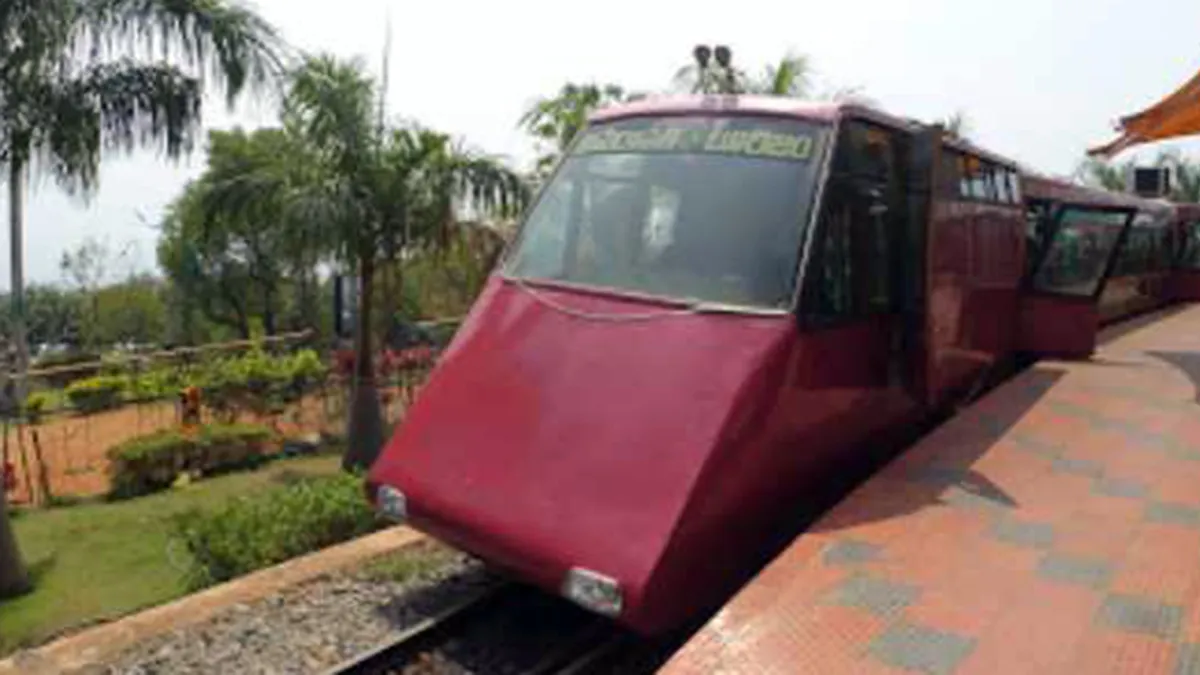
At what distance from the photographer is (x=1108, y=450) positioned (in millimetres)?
6148

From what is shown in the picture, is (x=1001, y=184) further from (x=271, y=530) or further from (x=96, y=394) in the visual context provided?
(x=96, y=394)

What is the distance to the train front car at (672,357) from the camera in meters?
4.43

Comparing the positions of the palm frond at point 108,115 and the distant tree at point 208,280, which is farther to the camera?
the distant tree at point 208,280

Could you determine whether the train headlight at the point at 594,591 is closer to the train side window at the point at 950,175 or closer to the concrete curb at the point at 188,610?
the concrete curb at the point at 188,610

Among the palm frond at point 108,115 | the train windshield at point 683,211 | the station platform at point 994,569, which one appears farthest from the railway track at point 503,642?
the palm frond at point 108,115

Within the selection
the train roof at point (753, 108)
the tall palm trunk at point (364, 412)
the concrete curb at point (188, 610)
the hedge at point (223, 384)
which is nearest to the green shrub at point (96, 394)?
the hedge at point (223, 384)

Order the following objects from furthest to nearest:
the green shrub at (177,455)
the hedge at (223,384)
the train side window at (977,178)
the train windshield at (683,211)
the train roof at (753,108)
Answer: the hedge at (223,384) < the green shrub at (177,455) < the train side window at (977,178) < the train roof at (753,108) < the train windshield at (683,211)

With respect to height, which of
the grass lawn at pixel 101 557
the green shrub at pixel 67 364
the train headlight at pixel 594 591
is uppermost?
the train headlight at pixel 594 591

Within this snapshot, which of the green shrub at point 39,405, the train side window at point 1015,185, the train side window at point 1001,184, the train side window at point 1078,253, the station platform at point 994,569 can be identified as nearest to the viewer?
the station platform at point 994,569

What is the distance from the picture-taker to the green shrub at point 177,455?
11.2 m

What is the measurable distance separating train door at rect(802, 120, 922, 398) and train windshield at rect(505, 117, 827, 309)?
7.3 inches

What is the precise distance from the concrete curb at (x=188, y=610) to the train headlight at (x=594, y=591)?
239cm

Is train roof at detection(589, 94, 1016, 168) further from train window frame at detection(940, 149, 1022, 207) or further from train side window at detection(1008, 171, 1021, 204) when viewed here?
train side window at detection(1008, 171, 1021, 204)

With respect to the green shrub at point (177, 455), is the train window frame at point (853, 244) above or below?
above
